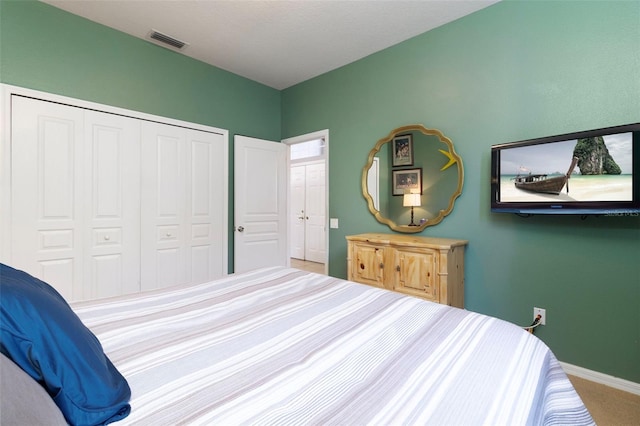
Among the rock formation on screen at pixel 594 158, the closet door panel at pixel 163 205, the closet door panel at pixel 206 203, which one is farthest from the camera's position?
the closet door panel at pixel 206 203

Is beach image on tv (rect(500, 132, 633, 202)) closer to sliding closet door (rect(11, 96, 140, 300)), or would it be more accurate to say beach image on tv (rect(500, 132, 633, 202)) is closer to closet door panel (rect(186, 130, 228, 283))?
closet door panel (rect(186, 130, 228, 283))

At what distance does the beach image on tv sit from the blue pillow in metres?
2.49

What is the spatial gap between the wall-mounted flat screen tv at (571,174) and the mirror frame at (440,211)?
1.13ft

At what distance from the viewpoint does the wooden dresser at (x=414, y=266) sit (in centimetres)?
226

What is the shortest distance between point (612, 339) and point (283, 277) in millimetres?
2235

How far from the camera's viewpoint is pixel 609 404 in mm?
1773

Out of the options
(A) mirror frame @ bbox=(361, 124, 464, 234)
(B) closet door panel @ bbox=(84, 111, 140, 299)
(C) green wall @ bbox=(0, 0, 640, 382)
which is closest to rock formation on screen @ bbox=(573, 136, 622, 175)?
(C) green wall @ bbox=(0, 0, 640, 382)

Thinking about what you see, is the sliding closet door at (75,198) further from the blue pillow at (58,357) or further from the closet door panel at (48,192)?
the blue pillow at (58,357)

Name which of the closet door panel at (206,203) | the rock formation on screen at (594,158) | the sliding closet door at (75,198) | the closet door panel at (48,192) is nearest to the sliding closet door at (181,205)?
the closet door panel at (206,203)

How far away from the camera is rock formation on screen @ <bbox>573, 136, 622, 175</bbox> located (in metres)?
1.77

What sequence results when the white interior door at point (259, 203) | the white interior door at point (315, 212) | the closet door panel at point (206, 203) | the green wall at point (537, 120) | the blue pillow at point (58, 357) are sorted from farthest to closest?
1. the white interior door at point (315, 212)
2. the white interior door at point (259, 203)
3. the closet door panel at point (206, 203)
4. the green wall at point (537, 120)
5. the blue pillow at point (58, 357)

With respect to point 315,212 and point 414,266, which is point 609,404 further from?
point 315,212

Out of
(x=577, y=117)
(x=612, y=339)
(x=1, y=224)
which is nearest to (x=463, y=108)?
(x=577, y=117)

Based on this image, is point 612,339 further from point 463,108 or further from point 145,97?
point 145,97
